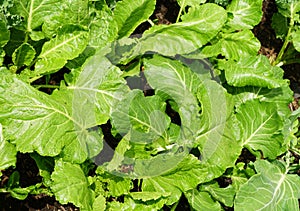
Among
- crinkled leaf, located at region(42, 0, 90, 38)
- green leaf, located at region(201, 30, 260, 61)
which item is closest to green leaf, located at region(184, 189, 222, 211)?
green leaf, located at region(201, 30, 260, 61)

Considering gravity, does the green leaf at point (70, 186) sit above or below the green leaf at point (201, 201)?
above

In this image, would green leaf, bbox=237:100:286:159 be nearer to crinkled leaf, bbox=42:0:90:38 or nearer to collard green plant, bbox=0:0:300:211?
collard green plant, bbox=0:0:300:211

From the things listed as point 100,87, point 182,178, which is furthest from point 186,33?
point 182,178

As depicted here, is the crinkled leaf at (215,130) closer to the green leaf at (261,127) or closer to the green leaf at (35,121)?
the green leaf at (261,127)

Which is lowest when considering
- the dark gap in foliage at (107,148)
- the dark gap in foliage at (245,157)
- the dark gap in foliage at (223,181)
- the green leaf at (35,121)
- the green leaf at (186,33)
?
the dark gap in foliage at (223,181)

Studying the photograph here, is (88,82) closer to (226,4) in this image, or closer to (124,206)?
(124,206)

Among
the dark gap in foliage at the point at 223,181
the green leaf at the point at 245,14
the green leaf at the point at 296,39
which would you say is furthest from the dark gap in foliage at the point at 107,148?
the green leaf at the point at 296,39
